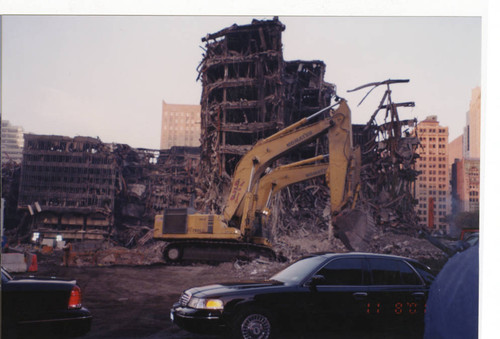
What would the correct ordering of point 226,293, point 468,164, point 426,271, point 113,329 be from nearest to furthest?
point 226,293 < point 426,271 < point 113,329 < point 468,164

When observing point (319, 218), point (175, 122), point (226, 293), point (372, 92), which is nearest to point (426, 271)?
point (226, 293)

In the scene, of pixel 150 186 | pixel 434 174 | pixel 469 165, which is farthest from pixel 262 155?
pixel 150 186

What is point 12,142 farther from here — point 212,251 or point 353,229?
point 353,229

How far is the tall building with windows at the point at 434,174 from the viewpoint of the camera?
14550 millimetres

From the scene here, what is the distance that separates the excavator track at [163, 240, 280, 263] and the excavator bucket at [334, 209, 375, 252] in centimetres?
524

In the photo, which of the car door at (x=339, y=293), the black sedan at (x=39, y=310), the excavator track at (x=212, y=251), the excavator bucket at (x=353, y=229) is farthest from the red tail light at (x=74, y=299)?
the excavator track at (x=212, y=251)

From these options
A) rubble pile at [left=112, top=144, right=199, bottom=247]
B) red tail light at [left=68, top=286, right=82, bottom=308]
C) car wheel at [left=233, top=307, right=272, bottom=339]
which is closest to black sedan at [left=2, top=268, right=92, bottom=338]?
red tail light at [left=68, top=286, right=82, bottom=308]

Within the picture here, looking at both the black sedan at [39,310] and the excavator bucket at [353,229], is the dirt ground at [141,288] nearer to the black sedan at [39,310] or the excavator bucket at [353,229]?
the black sedan at [39,310]

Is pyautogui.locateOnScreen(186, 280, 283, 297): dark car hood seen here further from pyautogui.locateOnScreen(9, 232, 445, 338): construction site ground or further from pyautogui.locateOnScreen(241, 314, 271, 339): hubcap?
pyautogui.locateOnScreen(9, 232, 445, 338): construction site ground

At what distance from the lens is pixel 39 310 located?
5641 mm

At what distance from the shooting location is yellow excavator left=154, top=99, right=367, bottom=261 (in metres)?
10.8
